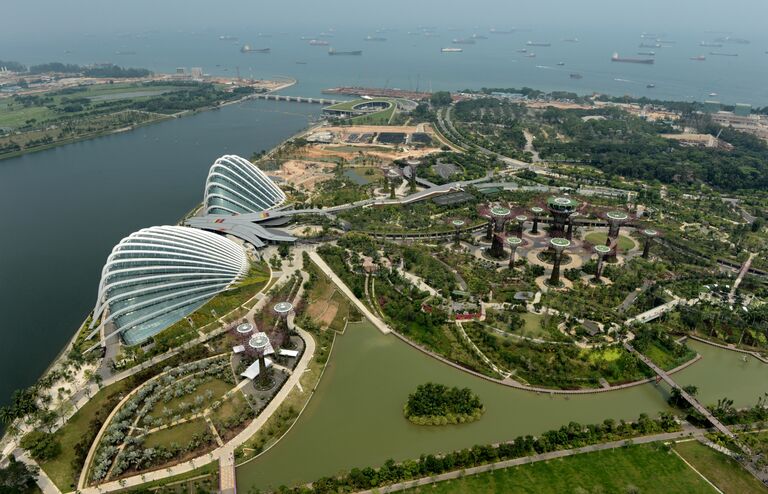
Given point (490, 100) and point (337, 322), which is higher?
point (490, 100)

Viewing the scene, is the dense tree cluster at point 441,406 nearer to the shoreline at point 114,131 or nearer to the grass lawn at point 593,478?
the grass lawn at point 593,478

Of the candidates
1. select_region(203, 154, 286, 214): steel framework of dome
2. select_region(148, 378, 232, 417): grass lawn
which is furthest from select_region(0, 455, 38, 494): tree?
select_region(203, 154, 286, 214): steel framework of dome

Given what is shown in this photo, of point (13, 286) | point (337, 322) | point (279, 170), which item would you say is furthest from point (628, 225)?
point (13, 286)

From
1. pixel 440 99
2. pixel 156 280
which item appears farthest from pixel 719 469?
pixel 440 99

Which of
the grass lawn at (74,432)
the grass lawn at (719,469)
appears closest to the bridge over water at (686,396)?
the grass lawn at (719,469)

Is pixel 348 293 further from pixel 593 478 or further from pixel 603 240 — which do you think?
pixel 603 240

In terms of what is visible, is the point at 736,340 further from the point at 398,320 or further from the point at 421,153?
the point at 421,153

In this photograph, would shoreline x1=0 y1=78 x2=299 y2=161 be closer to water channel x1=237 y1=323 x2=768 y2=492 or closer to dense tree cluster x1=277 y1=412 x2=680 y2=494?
water channel x1=237 y1=323 x2=768 y2=492
